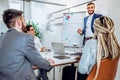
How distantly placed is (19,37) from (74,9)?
393 cm

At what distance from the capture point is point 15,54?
4.94 ft

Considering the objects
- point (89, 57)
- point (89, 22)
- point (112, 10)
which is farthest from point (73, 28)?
point (89, 57)

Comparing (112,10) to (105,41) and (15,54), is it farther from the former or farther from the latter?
(15,54)

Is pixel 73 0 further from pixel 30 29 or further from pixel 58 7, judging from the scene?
pixel 30 29

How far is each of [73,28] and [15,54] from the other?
2.94 meters

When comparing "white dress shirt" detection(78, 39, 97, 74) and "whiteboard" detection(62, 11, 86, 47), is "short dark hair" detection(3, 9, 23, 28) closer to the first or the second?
"white dress shirt" detection(78, 39, 97, 74)

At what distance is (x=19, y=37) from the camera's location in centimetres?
151

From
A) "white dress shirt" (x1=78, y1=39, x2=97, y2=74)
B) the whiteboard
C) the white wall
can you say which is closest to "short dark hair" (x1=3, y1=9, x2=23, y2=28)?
"white dress shirt" (x1=78, y1=39, x2=97, y2=74)

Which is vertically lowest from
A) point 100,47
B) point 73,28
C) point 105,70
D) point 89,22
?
point 105,70

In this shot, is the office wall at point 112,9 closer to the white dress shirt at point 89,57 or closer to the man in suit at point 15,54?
the white dress shirt at point 89,57

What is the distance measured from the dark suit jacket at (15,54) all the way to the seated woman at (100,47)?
0.88m

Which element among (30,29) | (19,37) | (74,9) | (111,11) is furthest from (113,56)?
(74,9)

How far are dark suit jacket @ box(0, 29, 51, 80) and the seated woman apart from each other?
34.7 inches

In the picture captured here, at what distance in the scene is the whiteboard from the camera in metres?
4.23
